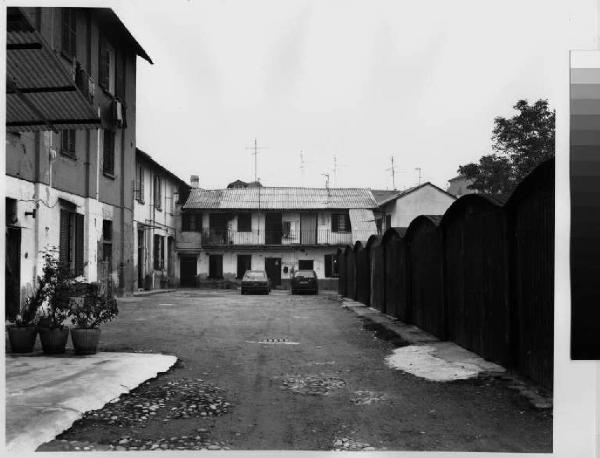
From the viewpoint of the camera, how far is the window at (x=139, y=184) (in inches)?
977

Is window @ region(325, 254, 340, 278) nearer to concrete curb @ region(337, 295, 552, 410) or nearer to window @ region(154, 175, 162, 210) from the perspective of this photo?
window @ region(154, 175, 162, 210)

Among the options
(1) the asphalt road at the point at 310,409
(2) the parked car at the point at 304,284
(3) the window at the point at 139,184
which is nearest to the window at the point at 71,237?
(1) the asphalt road at the point at 310,409

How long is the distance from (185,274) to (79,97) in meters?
30.2

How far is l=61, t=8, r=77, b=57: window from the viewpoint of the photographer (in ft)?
42.9

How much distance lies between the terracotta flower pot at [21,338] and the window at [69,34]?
318 inches

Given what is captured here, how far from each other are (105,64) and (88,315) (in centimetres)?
1062

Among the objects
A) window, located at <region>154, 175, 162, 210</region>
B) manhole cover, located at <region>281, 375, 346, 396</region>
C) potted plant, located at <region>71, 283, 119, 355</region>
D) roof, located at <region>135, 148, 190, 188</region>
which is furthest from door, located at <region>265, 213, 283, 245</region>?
manhole cover, located at <region>281, 375, 346, 396</region>

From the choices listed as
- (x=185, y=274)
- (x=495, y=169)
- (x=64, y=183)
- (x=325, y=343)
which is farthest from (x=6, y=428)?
(x=185, y=274)

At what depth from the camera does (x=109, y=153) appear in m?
17.4

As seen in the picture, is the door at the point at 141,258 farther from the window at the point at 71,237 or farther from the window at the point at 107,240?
the window at the point at 71,237

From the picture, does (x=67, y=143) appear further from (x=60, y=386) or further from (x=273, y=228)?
(x=273, y=228)

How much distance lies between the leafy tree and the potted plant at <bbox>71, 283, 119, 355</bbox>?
12.5 m

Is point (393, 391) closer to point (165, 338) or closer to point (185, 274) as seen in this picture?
point (165, 338)

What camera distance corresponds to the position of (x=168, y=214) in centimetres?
3212
